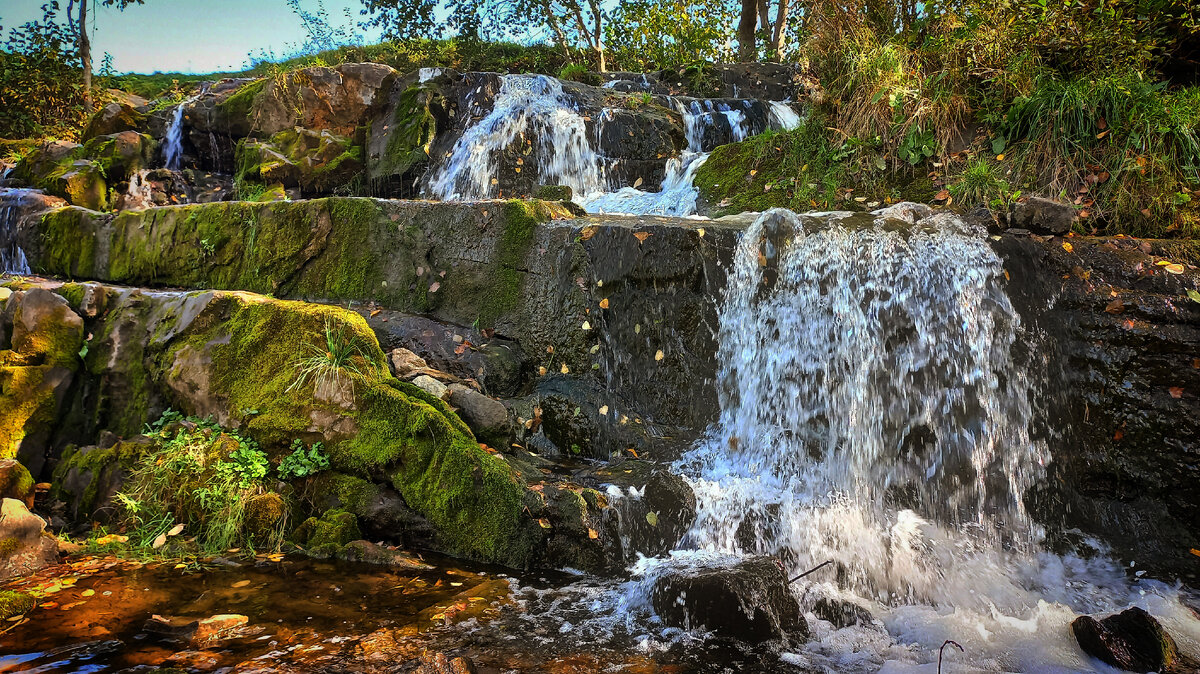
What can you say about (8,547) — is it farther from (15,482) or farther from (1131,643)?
(1131,643)

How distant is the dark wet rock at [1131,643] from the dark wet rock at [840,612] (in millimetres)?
968

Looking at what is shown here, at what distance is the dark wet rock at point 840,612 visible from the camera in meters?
3.36

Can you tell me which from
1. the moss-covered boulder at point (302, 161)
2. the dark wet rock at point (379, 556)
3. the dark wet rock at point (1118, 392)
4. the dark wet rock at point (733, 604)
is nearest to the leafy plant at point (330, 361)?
the dark wet rock at point (379, 556)

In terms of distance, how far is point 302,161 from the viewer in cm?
1009

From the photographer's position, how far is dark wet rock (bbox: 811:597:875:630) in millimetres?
A: 3357

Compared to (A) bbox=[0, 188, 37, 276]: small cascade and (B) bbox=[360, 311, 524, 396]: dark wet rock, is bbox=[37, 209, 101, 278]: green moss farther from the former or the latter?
(B) bbox=[360, 311, 524, 396]: dark wet rock

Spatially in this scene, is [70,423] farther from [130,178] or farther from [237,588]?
[130,178]

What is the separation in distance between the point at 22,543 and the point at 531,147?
708cm

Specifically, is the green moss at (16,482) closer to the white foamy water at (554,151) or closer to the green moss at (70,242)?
the green moss at (70,242)

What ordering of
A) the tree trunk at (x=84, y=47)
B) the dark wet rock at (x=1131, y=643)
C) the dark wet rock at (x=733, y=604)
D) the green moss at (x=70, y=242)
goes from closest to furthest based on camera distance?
the dark wet rock at (x=1131, y=643)
the dark wet rock at (x=733, y=604)
the green moss at (x=70, y=242)
the tree trunk at (x=84, y=47)

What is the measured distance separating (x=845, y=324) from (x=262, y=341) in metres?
4.17

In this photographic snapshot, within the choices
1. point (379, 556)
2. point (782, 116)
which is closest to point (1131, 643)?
point (379, 556)

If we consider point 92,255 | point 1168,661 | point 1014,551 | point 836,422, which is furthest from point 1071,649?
point 92,255

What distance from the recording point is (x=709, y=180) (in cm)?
780
